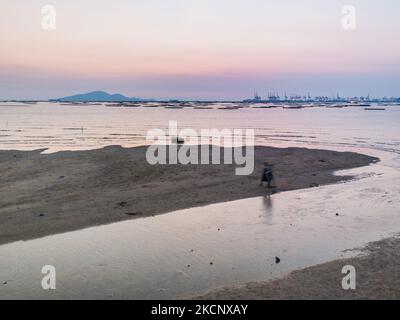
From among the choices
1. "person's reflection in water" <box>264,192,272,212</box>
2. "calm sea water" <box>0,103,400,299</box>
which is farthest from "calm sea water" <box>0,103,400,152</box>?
"calm sea water" <box>0,103,400,299</box>

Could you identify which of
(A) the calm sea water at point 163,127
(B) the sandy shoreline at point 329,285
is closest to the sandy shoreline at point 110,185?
(B) the sandy shoreline at point 329,285

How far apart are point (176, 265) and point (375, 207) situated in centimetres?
1152

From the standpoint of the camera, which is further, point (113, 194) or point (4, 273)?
point (113, 194)

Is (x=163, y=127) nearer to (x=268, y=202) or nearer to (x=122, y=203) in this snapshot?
(x=268, y=202)

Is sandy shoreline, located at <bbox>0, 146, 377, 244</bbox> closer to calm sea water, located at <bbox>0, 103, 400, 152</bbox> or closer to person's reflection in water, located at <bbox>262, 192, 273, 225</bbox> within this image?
person's reflection in water, located at <bbox>262, 192, 273, 225</bbox>

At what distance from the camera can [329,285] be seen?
A: 10.7m

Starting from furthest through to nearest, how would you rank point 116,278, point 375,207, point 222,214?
point 375,207
point 222,214
point 116,278

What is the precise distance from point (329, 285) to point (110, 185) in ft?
51.4

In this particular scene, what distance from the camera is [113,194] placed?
21969 mm

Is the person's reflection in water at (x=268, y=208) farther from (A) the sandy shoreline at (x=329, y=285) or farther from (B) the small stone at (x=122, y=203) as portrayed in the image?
(B) the small stone at (x=122, y=203)

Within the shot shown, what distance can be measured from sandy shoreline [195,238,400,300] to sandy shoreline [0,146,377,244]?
8.31m

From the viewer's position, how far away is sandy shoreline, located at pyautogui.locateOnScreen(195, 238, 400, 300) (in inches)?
397

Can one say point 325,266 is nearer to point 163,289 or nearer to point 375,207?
point 163,289
